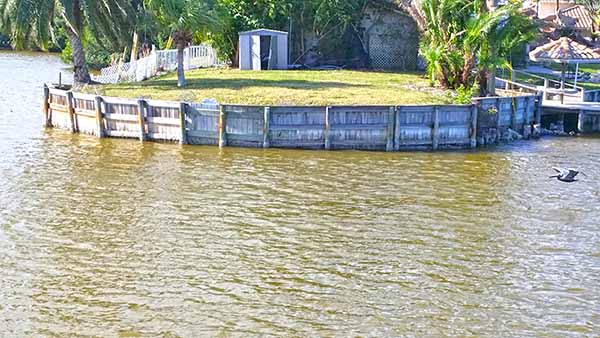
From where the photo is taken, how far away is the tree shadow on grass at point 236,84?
32.0m

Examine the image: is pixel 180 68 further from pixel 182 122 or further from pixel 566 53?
pixel 566 53

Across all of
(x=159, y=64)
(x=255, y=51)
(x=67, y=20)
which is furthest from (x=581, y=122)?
(x=67, y=20)

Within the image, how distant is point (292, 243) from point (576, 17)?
55309 millimetres

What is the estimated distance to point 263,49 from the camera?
133 ft

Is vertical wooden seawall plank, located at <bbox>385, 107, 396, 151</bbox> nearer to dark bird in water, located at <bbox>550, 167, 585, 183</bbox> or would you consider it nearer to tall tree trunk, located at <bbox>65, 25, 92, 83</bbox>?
dark bird in water, located at <bbox>550, 167, 585, 183</bbox>

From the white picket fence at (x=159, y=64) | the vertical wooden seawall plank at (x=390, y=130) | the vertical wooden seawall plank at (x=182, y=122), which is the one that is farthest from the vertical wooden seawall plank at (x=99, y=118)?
the white picket fence at (x=159, y=64)

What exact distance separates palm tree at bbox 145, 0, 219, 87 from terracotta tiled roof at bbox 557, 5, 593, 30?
3944cm

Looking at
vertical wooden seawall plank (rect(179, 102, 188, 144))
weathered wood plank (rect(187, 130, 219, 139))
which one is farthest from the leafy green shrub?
vertical wooden seawall plank (rect(179, 102, 188, 144))

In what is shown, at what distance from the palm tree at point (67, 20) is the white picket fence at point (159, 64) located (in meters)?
3.78

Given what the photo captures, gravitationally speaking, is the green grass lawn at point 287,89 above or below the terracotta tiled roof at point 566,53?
below

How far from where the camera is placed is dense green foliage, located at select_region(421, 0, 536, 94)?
104 feet

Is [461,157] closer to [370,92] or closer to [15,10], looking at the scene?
[370,92]

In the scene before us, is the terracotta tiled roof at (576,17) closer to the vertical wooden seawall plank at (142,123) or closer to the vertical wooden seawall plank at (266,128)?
the vertical wooden seawall plank at (266,128)

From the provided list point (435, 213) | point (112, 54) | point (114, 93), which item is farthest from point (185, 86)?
point (112, 54)
